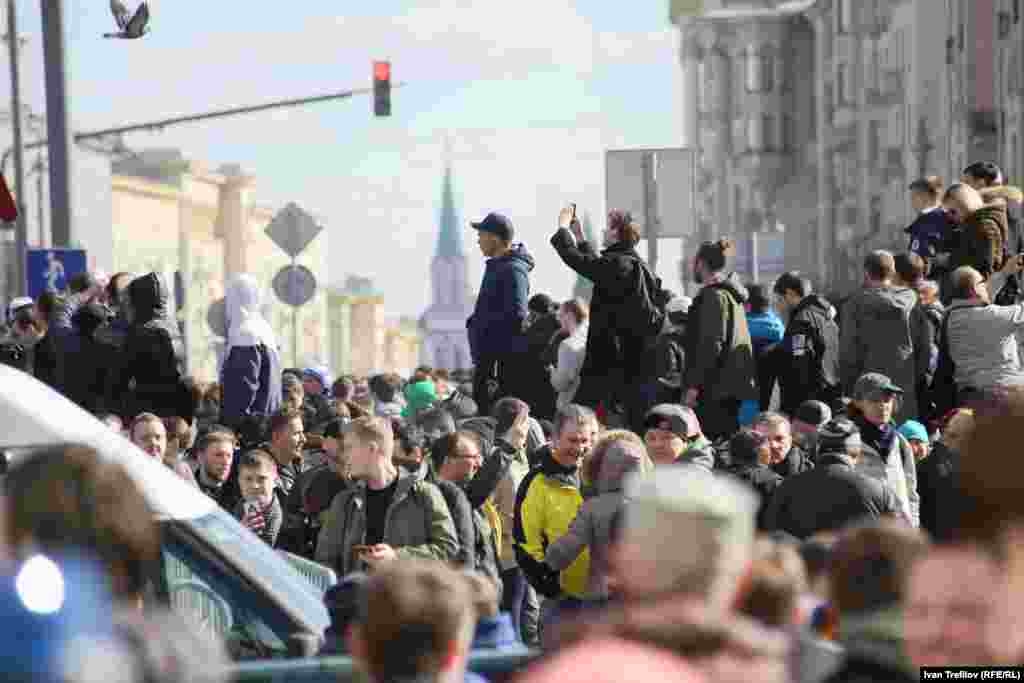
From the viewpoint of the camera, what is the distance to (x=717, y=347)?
16234mm

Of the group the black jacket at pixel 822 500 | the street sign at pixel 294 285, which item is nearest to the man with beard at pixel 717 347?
the black jacket at pixel 822 500

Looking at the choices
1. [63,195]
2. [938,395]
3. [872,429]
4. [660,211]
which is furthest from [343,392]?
[872,429]

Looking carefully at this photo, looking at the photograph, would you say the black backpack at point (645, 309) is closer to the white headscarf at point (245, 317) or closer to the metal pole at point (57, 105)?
the white headscarf at point (245, 317)

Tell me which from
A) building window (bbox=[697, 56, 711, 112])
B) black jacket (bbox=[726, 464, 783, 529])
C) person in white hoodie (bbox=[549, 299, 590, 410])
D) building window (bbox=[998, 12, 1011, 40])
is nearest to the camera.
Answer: black jacket (bbox=[726, 464, 783, 529])

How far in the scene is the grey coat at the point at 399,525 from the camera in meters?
10.8

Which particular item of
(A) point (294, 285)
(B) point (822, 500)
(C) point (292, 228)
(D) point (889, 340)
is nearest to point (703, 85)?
(A) point (294, 285)

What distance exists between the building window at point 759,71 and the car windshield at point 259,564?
160810 mm

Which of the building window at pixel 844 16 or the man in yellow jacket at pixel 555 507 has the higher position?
the building window at pixel 844 16

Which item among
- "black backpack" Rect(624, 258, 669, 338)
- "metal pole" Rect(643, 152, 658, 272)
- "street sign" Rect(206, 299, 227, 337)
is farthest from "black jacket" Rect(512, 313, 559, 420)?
"street sign" Rect(206, 299, 227, 337)

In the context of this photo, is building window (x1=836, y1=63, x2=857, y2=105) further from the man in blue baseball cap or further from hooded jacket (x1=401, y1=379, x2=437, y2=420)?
the man in blue baseball cap

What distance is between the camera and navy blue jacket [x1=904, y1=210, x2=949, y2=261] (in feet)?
Answer: 56.5

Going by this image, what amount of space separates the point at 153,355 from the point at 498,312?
2.04 m

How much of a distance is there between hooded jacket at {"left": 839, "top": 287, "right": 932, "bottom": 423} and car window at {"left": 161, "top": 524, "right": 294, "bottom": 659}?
8617mm

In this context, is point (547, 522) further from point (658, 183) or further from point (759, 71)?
point (759, 71)
